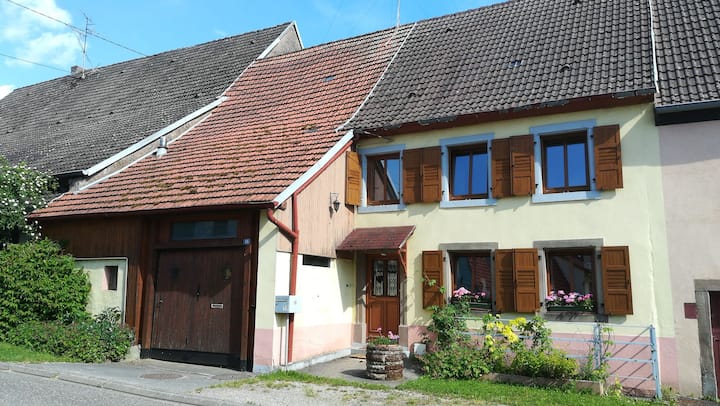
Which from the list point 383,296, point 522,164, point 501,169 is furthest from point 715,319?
point 383,296

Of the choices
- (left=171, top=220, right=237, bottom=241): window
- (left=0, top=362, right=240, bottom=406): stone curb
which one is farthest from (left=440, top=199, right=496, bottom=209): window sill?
(left=0, top=362, right=240, bottom=406): stone curb

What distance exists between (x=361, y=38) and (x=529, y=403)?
41.6ft

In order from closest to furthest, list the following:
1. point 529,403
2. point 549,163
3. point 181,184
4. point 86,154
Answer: point 529,403
point 549,163
point 181,184
point 86,154

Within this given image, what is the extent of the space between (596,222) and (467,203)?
2660mm

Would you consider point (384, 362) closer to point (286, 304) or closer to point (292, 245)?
point (286, 304)

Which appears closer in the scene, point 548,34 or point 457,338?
point 457,338

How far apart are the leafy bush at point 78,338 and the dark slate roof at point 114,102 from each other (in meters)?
4.20

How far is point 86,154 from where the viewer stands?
1527cm

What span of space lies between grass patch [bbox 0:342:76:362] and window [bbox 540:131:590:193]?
34.0 ft

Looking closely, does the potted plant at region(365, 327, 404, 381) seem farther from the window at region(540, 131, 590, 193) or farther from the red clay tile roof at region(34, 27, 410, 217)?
the window at region(540, 131, 590, 193)

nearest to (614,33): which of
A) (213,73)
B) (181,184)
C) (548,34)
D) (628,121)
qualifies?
(548,34)

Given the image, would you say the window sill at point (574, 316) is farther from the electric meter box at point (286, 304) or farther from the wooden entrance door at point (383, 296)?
the electric meter box at point (286, 304)

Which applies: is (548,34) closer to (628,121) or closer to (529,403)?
(628,121)

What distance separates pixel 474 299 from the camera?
12.0 metres
